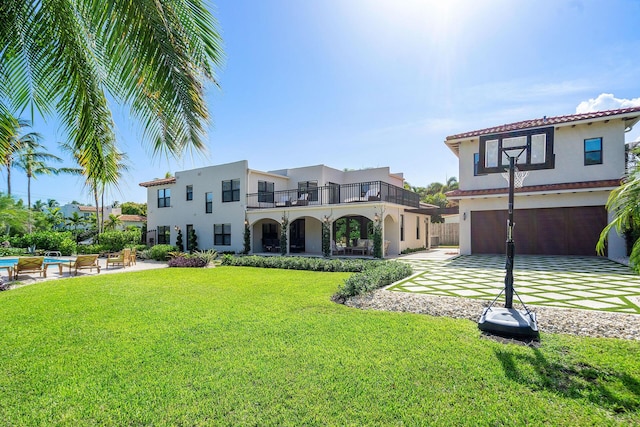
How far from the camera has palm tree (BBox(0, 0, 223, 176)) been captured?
3066 mm

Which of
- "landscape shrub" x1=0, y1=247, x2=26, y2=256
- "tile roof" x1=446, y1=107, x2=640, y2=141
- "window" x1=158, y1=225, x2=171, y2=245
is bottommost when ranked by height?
"landscape shrub" x1=0, y1=247, x2=26, y2=256

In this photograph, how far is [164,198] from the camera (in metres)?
26.1

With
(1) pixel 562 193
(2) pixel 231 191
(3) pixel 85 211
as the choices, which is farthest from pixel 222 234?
(3) pixel 85 211

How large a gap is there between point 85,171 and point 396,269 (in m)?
8.74

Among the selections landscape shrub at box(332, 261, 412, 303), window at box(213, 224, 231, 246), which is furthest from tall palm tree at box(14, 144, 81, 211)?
window at box(213, 224, 231, 246)

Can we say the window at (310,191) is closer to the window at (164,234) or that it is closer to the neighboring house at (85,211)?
the window at (164,234)

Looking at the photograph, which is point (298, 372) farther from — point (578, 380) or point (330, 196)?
point (330, 196)

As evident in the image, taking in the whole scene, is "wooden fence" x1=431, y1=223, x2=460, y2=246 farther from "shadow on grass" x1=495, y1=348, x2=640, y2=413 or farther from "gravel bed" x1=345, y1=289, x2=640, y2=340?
"shadow on grass" x1=495, y1=348, x2=640, y2=413

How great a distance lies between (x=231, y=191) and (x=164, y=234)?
26.0 feet

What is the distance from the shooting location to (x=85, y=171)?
425 cm

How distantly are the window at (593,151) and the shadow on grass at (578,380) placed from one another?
15.5 m

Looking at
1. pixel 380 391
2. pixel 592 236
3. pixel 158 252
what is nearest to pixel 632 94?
pixel 592 236

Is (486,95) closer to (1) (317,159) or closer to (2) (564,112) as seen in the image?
(2) (564,112)

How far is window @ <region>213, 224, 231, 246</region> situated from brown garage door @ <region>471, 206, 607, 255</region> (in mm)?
15438
